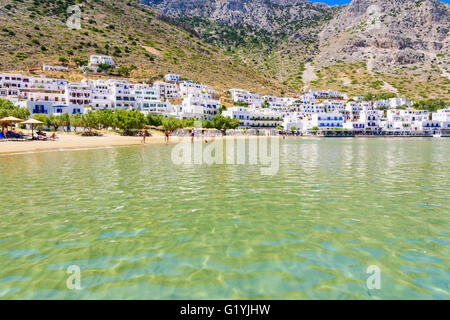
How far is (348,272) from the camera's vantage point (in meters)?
5.32

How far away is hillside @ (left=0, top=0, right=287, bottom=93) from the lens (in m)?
119

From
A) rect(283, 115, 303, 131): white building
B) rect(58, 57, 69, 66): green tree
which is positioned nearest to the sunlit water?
rect(283, 115, 303, 131): white building

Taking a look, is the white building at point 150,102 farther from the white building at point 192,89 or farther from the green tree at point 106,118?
the green tree at point 106,118

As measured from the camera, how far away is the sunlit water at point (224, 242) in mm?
4840

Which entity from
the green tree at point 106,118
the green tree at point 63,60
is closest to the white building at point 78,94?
the green tree at point 106,118

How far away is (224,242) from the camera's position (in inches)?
264

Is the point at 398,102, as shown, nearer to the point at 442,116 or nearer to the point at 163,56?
the point at 442,116

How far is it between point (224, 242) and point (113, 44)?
159714 mm

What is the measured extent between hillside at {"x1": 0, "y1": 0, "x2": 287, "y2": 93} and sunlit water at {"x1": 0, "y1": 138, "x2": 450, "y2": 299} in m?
116

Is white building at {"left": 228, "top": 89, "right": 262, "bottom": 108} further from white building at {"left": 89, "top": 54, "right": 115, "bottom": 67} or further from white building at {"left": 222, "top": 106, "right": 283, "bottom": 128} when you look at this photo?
white building at {"left": 89, "top": 54, "right": 115, "bottom": 67}

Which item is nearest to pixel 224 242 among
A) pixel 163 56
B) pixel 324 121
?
pixel 324 121
